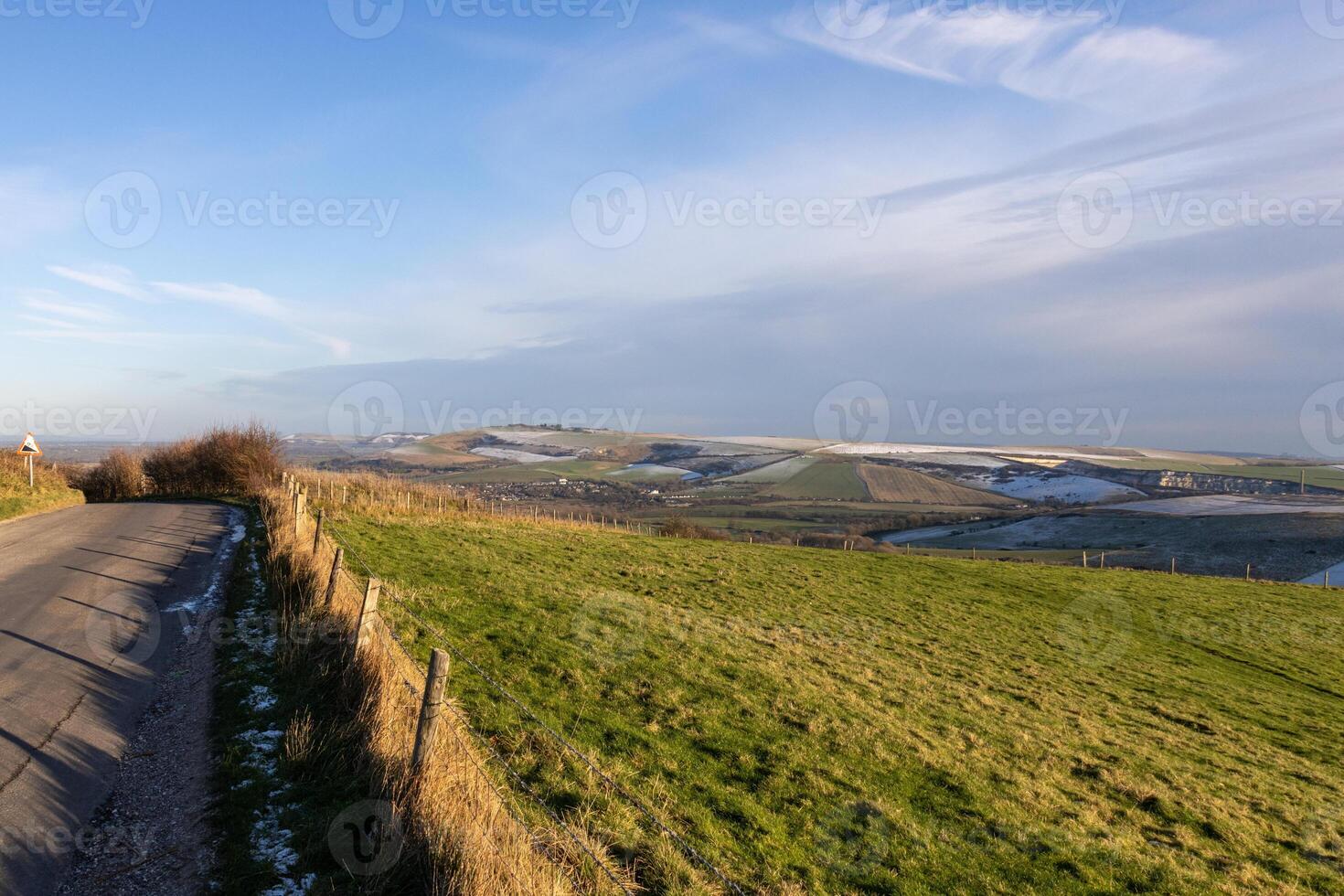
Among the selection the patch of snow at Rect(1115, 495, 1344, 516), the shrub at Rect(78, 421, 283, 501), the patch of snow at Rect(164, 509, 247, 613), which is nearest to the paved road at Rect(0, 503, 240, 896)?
the patch of snow at Rect(164, 509, 247, 613)

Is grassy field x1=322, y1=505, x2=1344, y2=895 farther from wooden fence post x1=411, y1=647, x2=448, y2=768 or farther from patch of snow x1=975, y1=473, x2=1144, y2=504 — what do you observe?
patch of snow x1=975, y1=473, x2=1144, y2=504

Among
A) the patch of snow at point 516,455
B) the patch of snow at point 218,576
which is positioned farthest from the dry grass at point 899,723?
the patch of snow at point 516,455

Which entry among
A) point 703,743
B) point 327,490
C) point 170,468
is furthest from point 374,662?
point 170,468

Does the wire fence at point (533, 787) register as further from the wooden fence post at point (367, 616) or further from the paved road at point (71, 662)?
the paved road at point (71, 662)

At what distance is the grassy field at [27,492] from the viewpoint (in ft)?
88.8

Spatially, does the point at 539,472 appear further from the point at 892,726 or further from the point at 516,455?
the point at 892,726

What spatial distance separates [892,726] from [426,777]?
26.9 feet

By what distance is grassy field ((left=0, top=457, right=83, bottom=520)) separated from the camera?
88.8ft

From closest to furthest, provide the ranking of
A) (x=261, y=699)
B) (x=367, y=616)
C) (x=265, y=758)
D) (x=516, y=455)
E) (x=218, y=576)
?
(x=265, y=758)
(x=367, y=616)
(x=261, y=699)
(x=218, y=576)
(x=516, y=455)

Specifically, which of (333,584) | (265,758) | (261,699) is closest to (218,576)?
(333,584)

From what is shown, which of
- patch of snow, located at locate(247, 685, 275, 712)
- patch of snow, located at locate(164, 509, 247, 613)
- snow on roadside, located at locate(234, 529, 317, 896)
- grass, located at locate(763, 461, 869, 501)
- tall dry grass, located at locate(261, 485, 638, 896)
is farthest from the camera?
grass, located at locate(763, 461, 869, 501)

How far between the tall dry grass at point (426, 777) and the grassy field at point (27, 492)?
85.3 feet

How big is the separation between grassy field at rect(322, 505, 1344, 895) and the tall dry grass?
1086mm

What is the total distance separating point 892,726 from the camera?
11164mm
